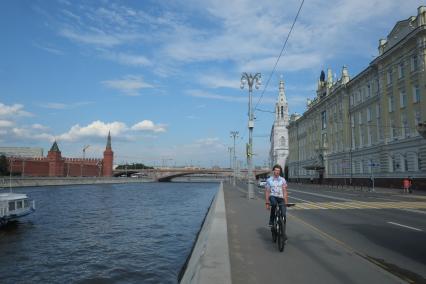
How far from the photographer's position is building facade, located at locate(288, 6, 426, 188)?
1738 inches

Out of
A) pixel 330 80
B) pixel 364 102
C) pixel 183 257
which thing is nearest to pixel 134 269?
pixel 183 257

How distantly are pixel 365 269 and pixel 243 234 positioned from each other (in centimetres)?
493

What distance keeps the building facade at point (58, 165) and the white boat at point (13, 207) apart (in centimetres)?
8327

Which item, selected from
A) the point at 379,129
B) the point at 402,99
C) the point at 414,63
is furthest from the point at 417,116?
the point at 379,129

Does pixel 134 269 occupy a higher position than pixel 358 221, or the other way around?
pixel 358 221

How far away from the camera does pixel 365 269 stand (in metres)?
7.48

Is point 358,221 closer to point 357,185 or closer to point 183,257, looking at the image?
point 183,257

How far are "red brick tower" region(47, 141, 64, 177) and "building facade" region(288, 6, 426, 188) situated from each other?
80364 mm

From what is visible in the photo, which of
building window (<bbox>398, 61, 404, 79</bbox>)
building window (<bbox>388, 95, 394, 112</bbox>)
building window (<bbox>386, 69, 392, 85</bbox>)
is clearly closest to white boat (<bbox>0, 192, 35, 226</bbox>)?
building window (<bbox>398, 61, 404, 79</bbox>)

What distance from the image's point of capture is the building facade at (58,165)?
390 feet

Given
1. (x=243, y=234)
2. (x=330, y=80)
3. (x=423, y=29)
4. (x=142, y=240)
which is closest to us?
(x=243, y=234)

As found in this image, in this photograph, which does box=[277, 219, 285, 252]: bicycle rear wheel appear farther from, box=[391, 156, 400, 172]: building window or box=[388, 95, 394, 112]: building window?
box=[388, 95, 394, 112]: building window

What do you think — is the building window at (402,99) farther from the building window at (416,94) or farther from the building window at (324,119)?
the building window at (324,119)

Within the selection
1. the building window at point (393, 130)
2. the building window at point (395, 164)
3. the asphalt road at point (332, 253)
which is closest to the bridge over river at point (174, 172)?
the building window at point (393, 130)
